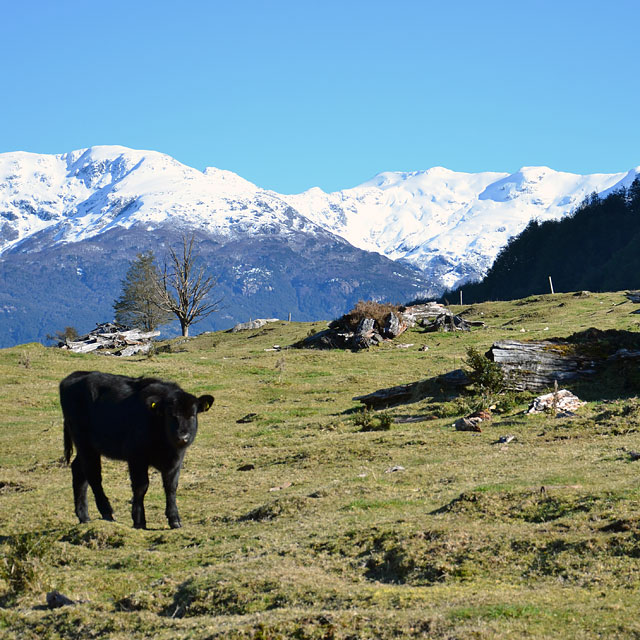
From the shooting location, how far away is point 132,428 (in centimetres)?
1406

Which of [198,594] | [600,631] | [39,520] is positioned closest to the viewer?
[600,631]

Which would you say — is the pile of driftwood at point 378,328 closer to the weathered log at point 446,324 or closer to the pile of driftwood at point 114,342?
the weathered log at point 446,324

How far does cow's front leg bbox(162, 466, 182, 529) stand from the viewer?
1400cm

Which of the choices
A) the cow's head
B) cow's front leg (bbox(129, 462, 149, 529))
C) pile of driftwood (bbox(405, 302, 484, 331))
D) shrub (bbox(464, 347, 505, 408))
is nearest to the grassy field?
cow's front leg (bbox(129, 462, 149, 529))

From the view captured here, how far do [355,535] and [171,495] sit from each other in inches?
150

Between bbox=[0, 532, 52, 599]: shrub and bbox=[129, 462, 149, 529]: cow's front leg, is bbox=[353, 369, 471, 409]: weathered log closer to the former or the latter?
bbox=[129, 462, 149, 529]: cow's front leg

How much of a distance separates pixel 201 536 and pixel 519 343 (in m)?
15.4

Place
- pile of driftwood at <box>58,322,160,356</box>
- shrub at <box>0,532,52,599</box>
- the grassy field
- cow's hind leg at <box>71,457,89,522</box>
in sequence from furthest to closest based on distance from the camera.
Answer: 1. pile of driftwood at <box>58,322,160,356</box>
2. cow's hind leg at <box>71,457,89,522</box>
3. shrub at <box>0,532,52,599</box>
4. the grassy field

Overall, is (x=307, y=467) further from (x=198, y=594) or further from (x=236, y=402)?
(x=236, y=402)

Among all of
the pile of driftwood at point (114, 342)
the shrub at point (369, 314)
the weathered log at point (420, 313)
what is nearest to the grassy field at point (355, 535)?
the shrub at point (369, 314)

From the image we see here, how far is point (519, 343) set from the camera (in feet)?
85.2

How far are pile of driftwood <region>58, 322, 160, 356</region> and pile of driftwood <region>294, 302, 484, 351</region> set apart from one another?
13208mm

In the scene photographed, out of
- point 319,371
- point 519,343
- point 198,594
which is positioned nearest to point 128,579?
point 198,594

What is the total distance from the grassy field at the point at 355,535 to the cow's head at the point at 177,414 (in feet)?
5.32
